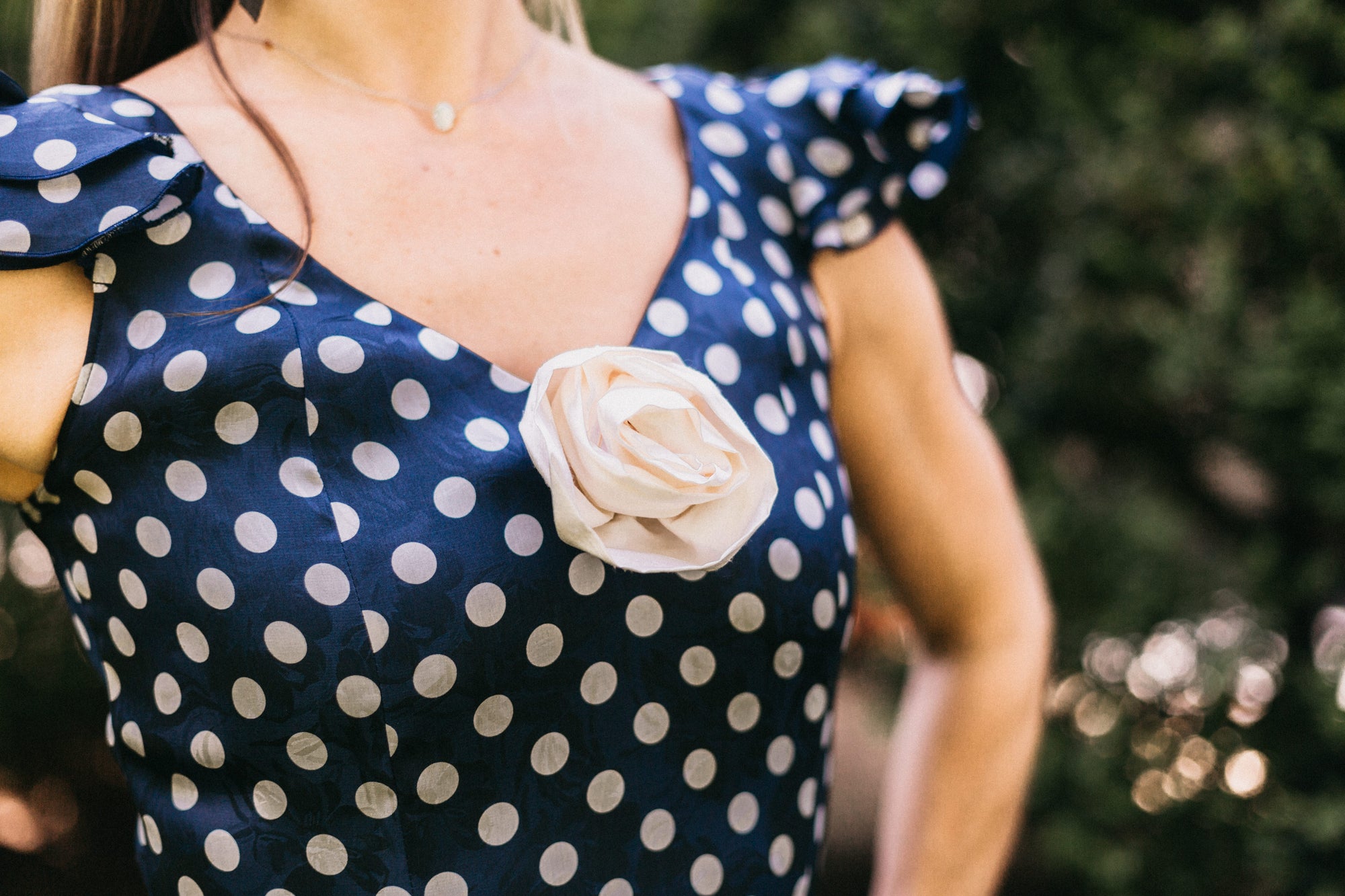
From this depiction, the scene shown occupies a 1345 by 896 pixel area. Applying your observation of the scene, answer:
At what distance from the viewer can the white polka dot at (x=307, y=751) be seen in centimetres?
65

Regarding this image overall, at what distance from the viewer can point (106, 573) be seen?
663 millimetres

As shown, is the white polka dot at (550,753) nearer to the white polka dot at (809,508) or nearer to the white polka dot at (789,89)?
the white polka dot at (809,508)

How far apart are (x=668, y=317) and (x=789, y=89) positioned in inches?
12.4

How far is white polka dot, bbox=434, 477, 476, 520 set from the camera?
0.65 m

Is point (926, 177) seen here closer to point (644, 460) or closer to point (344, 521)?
point (644, 460)

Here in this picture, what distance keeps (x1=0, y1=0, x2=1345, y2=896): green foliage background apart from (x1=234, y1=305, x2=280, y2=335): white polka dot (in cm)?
123

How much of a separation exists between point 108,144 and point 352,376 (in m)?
0.20

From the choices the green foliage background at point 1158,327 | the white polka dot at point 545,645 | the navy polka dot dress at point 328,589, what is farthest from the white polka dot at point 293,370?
the green foliage background at point 1158,327

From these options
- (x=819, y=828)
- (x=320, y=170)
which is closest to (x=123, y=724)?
(x=320, y=170)

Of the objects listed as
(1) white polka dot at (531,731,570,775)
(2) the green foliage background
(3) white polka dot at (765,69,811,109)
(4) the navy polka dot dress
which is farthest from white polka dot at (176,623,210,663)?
(2) the green foliage background

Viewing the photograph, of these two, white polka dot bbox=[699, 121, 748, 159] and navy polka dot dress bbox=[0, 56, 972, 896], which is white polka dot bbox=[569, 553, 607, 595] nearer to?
navy polka dot dress bbox=[0, 56, 972, 896]

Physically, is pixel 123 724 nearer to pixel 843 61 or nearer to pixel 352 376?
pixel 352 376

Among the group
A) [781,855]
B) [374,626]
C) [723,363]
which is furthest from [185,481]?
[781,855]

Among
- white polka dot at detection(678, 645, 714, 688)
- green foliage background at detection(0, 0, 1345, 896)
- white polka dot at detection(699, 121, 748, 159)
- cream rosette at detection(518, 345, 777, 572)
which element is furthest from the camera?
green foliage background at detection(0, 0, 1345, 896)
